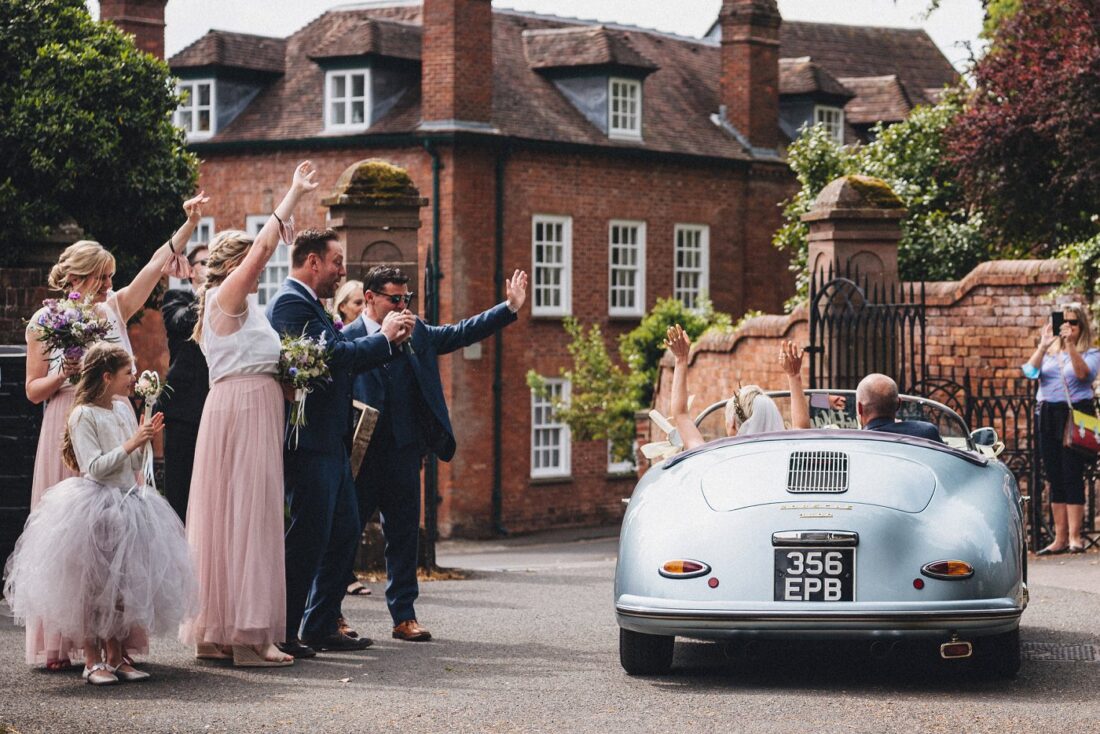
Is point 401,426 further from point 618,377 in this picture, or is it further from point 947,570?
point 618,377

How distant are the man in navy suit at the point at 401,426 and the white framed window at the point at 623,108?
90.1 feet

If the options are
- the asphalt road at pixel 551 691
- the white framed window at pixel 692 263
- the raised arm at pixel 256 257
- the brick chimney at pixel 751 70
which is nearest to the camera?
the asphalt road at pixel 551 691

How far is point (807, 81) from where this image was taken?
3941 centimetres

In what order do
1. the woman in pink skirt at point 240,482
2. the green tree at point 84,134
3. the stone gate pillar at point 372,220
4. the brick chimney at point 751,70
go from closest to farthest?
1. the woman in pink skirt at point 240,482
2. the stone gate pillar at point 372,220
3. the green tree at point 84,134
4. the brick chimney at point 751,70

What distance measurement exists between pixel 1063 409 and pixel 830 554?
7171 millimetres

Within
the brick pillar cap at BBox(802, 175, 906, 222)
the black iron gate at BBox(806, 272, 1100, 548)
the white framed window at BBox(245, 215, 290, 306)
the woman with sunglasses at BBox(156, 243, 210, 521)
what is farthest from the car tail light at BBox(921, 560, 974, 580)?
the white framed window at BBox(245, 215, 290, 306)

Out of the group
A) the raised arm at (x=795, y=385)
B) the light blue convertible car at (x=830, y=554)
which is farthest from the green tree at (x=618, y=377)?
the light blue convertible car at (x=830, y=554)

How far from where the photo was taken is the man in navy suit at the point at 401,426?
885 centimetres

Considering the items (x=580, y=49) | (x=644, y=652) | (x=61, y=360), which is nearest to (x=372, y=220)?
(x=61, y=360)

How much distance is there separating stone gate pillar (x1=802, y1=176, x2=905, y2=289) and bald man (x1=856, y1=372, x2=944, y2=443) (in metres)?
8.22

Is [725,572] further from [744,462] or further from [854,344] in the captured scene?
[854,344]

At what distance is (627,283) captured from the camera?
3647 centimetres

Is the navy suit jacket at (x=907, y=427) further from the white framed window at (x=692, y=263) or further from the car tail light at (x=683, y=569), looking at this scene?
the white framed window at (x=692, y=263)

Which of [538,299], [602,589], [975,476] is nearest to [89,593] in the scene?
[975,476]
